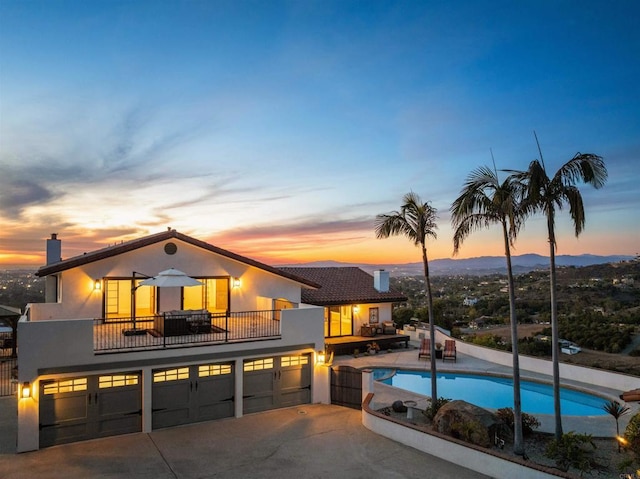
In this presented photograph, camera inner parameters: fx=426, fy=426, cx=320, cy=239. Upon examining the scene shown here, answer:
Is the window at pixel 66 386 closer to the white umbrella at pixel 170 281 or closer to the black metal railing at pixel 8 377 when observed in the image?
the white umbrella at pixel 170 281

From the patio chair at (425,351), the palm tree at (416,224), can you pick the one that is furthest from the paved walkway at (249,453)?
the patio chair at (425,351)

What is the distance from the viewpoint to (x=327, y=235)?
38125mm

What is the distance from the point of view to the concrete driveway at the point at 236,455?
10234 mm

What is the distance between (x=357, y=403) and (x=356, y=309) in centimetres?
1083

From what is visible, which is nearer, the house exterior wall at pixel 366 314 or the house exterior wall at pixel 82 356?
the house exterior wall at pixel 82 356

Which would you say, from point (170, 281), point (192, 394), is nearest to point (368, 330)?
point (192, 394)

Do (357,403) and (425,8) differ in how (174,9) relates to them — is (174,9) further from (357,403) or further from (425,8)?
(357,403)

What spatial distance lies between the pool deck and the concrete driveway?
3512 millimetres

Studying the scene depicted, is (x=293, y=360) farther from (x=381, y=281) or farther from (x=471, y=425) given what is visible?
(x=381, y=281)

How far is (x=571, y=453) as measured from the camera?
10.2m

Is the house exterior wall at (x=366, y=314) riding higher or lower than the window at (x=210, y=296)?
lower

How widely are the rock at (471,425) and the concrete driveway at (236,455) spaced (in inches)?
34.5

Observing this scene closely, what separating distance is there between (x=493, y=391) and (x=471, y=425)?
8602mm

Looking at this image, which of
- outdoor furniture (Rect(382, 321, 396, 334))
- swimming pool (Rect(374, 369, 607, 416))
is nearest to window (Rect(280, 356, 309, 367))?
swimming pool (Rect(374, 369, 607, 416))
